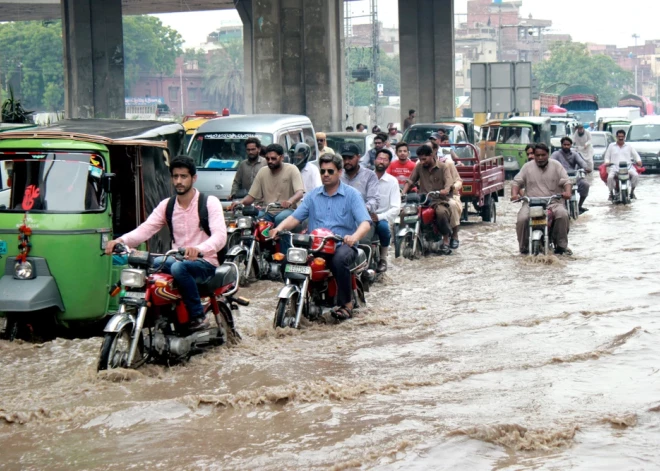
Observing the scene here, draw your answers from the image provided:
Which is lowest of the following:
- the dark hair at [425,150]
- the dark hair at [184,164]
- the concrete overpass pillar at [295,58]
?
the dark hair at [425,150]

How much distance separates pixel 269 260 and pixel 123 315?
540cm

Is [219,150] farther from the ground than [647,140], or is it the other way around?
[219,150]

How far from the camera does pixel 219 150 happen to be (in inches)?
631

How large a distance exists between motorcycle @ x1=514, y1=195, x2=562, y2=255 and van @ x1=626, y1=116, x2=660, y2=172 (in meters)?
→ 20.3

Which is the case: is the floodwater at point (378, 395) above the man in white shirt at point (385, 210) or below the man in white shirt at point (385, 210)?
below

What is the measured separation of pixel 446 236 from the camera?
50.5 feet

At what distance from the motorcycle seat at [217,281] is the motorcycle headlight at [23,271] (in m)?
1.74

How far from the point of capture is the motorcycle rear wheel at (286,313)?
30.4ft

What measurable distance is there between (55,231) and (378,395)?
3.34m

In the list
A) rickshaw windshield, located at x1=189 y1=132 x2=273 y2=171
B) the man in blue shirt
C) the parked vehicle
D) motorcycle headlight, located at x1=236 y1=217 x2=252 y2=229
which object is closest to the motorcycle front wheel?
the man in blue shirt

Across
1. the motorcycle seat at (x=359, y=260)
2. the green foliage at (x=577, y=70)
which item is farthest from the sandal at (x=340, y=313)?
the green foliage at (x=577, y=70)

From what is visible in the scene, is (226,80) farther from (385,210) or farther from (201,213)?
(201,213)

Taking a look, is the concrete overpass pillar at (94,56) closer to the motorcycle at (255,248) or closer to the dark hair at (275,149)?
the motorcycle at (255,248)

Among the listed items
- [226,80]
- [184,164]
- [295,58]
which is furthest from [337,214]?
[226,80]
